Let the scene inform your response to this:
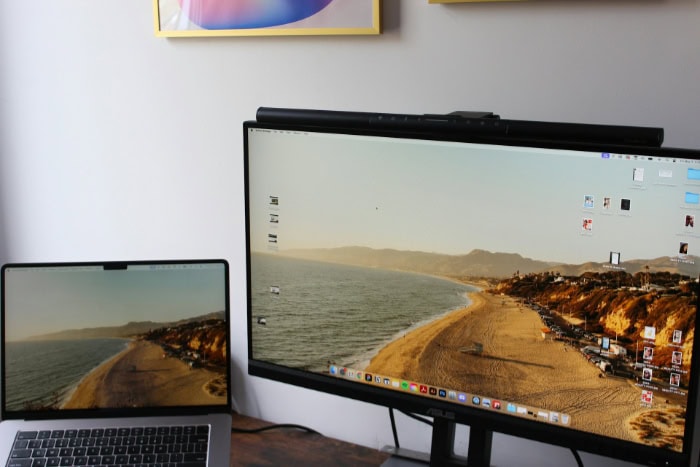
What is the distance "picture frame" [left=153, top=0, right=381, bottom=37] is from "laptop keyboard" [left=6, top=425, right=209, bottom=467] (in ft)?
2.21

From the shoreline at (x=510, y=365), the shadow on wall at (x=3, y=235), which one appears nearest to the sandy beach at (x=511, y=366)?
the shoreline at (x=510, y=365)

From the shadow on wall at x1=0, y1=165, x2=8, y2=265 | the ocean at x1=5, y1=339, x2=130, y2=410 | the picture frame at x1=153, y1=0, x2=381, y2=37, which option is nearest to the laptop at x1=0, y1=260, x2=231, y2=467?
the ocean at x1=5, y1=339, x2=130, y2=410

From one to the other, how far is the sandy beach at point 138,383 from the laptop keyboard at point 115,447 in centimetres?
5

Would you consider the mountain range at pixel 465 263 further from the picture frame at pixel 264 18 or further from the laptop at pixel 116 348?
the picture frame at pixel 264 18

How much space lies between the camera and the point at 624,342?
1024 mm

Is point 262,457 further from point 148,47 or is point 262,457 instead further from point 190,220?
point 148,47

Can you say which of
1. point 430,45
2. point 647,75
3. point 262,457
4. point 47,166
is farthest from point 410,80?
point 47,166

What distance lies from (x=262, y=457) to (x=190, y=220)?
1.59 feet

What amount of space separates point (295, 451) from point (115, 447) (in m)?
0.33

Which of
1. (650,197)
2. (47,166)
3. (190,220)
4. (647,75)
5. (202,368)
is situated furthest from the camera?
(47,166)

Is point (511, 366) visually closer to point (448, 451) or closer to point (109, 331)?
point (448, 451)

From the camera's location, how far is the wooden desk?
141cm

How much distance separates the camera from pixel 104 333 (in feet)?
4.29

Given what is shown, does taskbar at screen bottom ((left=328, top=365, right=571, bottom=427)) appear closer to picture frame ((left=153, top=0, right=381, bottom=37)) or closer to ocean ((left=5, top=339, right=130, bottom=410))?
ocean ((left=5, top=339, right=130, bottom=410))
